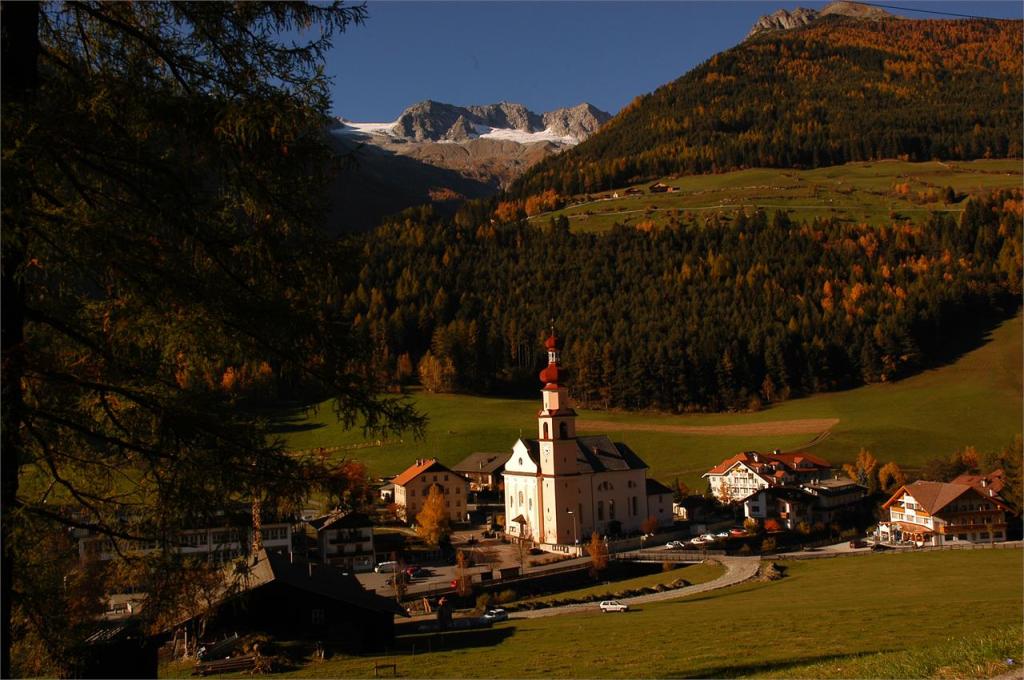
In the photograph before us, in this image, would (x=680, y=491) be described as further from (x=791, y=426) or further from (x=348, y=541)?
(x=348, y=541)

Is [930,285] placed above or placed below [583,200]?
below

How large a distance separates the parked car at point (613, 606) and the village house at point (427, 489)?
29.1m

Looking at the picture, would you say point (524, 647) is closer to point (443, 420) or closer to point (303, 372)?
point (303, 372)

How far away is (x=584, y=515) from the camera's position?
6744 cm

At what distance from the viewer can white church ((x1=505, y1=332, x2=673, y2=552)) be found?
217ft

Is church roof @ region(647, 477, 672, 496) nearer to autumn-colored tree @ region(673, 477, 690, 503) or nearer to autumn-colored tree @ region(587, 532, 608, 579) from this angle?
autumn-colored tree @ region(673, 477, 690, 503)

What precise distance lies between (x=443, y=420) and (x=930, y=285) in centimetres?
7197

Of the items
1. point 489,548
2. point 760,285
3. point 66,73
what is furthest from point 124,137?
point 760,285

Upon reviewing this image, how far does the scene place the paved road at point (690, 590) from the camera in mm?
38719

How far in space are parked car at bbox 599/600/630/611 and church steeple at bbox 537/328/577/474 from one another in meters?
27.6

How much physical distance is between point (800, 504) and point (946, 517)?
405 inches

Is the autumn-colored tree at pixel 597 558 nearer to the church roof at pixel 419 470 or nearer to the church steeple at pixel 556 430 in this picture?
the church steeple at pixel 556 430

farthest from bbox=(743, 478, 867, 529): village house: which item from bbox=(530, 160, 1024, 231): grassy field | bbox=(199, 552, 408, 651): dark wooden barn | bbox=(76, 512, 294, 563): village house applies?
bbox=(530, 160, 1024, 231): grassy field

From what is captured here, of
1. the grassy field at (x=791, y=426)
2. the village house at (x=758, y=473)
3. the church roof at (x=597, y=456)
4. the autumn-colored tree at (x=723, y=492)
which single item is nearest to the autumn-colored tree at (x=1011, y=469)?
the grassy field at (x=791, y=426)
